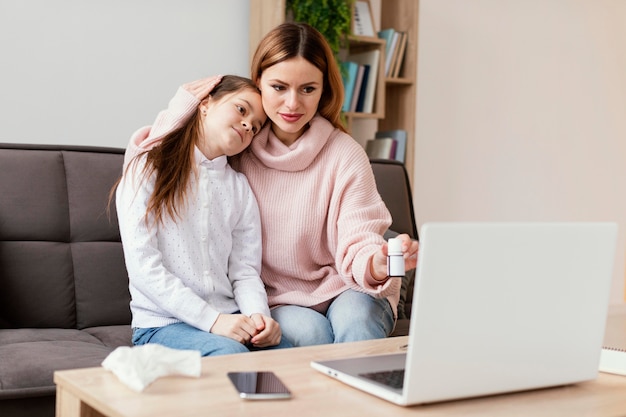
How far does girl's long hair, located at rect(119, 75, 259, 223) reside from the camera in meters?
1.83

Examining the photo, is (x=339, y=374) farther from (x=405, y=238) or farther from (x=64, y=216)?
(x=64, y=216)

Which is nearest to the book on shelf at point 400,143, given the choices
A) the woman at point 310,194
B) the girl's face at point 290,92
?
the woman at point 310,194

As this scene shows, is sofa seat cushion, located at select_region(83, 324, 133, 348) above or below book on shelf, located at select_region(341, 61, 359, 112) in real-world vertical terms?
below

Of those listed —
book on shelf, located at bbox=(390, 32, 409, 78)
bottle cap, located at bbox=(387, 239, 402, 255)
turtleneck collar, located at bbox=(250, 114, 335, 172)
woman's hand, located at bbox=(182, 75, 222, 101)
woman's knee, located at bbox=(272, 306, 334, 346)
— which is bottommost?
woman's knee, located at bbox=(272, 306, 334, 346)

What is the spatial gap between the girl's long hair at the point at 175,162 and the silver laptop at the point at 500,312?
0.66 meters

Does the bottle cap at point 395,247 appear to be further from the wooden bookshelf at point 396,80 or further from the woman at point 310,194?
the wooden bookshelf at point 396,80

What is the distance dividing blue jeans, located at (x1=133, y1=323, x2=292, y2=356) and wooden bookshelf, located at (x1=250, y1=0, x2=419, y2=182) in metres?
2.02

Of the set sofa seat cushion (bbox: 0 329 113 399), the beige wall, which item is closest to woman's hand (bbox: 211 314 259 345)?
sofa seat cushion (bbox: 0 329 113 399)

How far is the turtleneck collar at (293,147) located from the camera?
78.5 inches

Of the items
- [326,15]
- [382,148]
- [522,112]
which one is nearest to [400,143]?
[382,148]

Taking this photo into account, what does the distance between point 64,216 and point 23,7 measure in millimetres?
1297

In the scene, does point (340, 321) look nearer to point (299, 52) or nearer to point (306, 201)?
point (306, 201)

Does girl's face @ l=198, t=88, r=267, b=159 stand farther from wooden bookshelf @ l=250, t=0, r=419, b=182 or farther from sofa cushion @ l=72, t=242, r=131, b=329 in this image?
wooden bookshelf @ l=250, t=0, r=419, b=182

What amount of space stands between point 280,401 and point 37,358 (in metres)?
0.81
